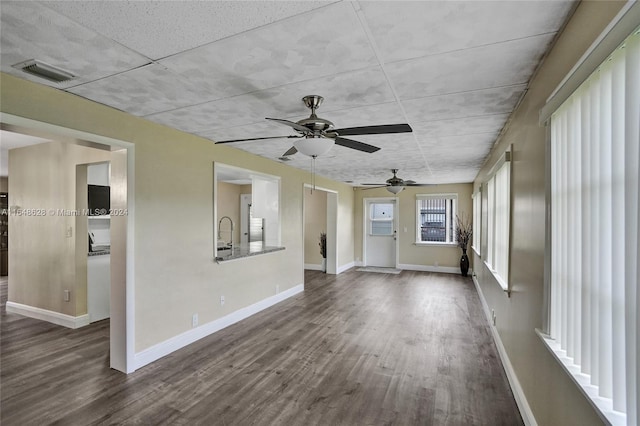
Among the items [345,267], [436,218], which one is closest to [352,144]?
[345,267]

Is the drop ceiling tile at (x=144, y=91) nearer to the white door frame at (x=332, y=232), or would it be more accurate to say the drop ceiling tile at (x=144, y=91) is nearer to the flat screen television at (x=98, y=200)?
the flat screen television at (x=98, y=200)

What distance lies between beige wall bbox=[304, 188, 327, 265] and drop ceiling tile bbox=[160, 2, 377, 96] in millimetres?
6779

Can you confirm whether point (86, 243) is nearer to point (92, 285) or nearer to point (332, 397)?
point (92, 285)

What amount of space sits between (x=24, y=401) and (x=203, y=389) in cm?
138

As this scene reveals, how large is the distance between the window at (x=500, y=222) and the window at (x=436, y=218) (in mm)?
4263

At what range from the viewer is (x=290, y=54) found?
1894 millimetres

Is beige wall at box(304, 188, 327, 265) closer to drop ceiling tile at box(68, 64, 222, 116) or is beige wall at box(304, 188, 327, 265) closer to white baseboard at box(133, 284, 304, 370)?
white baseboard at box(133, 284, 304, 370)

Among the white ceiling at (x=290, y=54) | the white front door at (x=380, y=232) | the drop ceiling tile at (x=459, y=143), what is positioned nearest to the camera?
the white ceiling at (x=290, y=54)

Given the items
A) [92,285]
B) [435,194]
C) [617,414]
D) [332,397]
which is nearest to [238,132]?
[332,397]

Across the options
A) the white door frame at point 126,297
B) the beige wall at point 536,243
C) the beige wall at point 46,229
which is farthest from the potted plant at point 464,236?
the beige wall at point 46,229

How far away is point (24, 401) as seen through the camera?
8.39ft

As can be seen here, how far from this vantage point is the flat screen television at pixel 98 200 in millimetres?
5137

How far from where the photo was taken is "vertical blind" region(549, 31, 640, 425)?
40.6 inches

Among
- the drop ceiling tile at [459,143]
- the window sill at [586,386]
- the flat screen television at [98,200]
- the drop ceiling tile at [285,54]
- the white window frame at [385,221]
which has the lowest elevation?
the window sill at [586,386]
